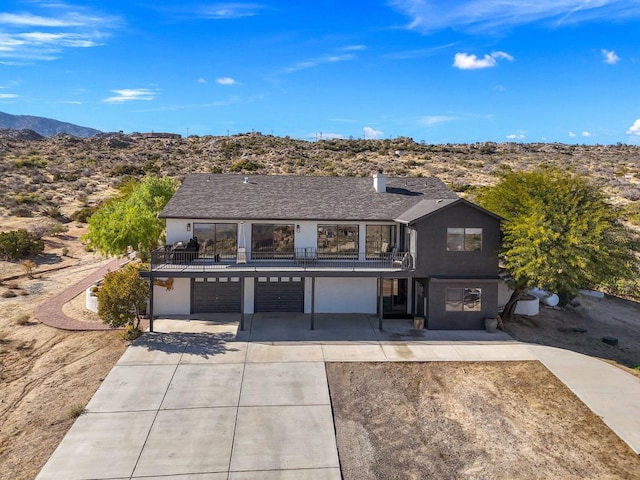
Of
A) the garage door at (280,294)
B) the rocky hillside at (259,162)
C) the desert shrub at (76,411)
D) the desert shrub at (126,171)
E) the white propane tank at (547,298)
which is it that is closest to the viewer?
the desert shrub at (76,411)

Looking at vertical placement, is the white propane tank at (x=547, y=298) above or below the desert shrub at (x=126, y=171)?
below

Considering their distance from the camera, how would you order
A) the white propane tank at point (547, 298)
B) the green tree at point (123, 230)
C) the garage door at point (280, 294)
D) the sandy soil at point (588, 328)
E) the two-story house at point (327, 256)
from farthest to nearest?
the white propane tank at point (547, 298) → the garage door at point (280, 294) → the green tree at point (123, 230) → the two-story house at point (327, 256) → the sandy soil at point (588, 328)

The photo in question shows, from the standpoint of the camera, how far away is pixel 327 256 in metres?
22.0

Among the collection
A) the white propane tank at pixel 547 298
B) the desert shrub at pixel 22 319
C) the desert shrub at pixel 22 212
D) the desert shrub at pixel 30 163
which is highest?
the desert shrub at pixel 30 163

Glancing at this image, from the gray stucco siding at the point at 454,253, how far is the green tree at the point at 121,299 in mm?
12942

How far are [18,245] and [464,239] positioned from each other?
1211 inches

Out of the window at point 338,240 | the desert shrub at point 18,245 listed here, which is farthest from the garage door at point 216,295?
the desert shrub at point 18,245

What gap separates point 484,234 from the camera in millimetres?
20359

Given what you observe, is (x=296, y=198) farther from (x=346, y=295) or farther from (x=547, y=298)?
(x=547, y=298)

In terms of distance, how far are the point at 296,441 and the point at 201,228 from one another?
12826mm

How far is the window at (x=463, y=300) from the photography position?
20406 millimetres

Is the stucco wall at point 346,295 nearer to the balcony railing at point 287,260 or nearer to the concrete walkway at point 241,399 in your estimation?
the balcony railing at point 287,260

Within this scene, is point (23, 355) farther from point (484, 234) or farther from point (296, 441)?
point (484, 234)

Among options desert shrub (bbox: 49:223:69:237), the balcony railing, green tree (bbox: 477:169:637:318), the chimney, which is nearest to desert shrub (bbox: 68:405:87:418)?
the balcony railing
